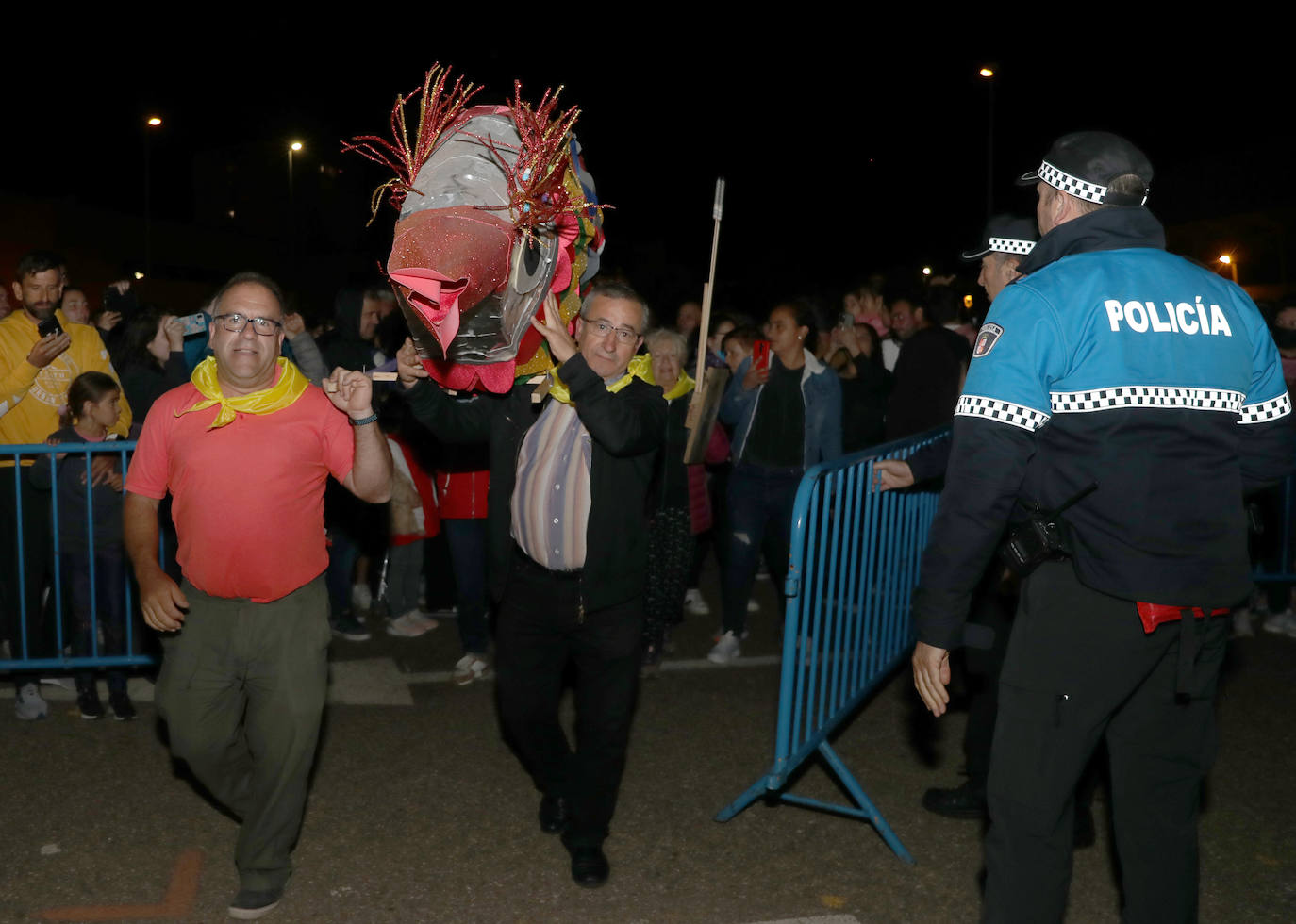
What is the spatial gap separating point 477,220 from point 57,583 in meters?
4.13

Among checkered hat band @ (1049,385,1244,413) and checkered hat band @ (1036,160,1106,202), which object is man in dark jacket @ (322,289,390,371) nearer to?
checkered hat band @ (1036,160,1106,202)

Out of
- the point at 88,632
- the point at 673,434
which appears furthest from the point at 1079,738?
the point at 88,632

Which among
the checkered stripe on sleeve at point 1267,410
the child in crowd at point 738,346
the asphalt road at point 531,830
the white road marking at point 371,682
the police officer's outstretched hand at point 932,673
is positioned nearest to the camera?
the police officer's outstretched hand at point 932,673

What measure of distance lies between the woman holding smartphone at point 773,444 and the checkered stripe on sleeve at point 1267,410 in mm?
3621

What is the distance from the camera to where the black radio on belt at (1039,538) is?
9.52ft

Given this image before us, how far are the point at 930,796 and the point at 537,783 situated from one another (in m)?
1.63

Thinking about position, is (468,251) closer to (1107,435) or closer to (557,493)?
(557,493)

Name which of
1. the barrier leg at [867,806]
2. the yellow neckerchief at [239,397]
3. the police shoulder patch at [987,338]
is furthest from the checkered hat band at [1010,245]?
the yellow neckerchief at [239,397]

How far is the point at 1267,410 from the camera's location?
3279mm

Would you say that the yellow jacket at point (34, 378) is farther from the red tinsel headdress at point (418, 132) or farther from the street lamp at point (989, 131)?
the street lamp at point (989, 131)

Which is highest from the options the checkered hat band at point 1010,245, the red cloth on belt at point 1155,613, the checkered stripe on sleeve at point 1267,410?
the checkered hat band at point 1010,245

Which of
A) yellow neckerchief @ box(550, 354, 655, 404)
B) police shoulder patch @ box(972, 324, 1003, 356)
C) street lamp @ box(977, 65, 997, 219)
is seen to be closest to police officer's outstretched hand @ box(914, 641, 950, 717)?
police shoulder patch @ box(972, 324, 1003, 356)

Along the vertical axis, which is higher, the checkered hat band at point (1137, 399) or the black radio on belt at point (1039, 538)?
the checkered hat band at point (1137, 399)

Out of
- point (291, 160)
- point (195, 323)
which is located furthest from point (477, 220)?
point (291, 160)
